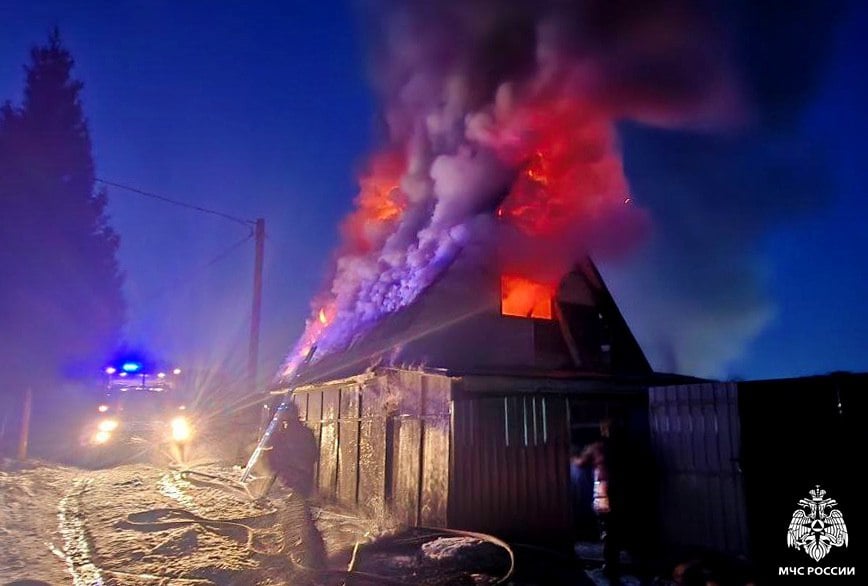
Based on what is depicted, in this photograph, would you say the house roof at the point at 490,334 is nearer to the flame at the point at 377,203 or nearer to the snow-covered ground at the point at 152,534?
the snow-covered ground at the point at 152,534

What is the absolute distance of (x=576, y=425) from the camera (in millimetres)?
9820

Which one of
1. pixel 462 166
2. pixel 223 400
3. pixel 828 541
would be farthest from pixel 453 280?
pixel 223 400

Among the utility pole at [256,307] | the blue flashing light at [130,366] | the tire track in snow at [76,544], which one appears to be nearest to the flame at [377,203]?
the utility pole at [256,307]

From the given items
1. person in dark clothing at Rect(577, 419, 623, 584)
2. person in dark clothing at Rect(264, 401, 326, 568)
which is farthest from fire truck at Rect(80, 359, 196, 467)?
person in dark clothing at Rect(577, 419, 623, 584)

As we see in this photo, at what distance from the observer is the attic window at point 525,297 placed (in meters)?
14.1

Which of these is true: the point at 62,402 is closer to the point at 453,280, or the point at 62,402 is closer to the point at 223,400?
the point at 223,400

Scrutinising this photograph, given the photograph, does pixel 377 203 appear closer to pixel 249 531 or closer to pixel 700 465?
pixel 249 531

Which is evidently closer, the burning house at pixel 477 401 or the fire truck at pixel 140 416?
the burning house at pixel 477 401

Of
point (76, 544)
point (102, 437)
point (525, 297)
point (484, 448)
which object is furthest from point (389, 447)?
point (102, 437)

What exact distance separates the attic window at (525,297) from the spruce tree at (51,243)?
791 inches

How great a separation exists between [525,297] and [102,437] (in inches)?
654

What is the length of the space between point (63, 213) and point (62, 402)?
28.7ft

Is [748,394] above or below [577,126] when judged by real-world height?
below

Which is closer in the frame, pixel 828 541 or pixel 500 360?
pixel 828 541
